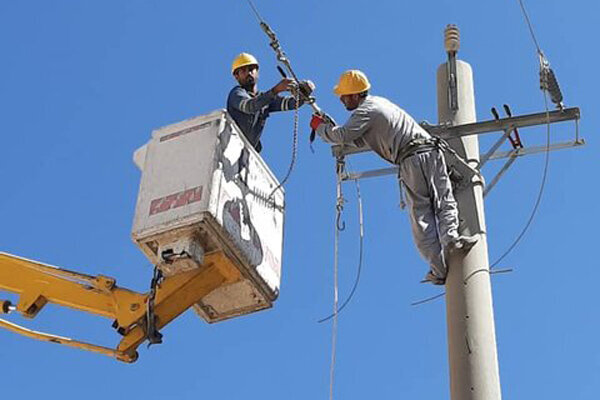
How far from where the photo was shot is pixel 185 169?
7.18 m

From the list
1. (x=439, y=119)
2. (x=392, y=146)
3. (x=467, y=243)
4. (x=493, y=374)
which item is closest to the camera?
(x=493, y=374)

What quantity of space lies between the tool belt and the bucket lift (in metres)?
0.99

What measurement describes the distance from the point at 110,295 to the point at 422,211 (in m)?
2.06

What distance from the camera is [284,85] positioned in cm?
768

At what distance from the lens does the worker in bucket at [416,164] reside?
7.12 meters

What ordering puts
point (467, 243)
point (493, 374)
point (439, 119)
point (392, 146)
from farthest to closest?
point (439, 119)
point (392, 146)
point (467, 243)
point (493, 374)

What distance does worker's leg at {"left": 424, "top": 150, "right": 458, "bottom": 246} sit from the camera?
7.09 metres

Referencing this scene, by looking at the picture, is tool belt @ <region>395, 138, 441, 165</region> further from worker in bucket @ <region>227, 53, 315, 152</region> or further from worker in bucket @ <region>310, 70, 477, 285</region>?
worker in bucket @ <region>227, 53, 315, 152</region>

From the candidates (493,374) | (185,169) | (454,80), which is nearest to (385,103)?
(454,80)

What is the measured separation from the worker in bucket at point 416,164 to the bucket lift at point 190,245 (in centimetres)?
69

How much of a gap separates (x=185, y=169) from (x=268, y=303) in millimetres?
1087

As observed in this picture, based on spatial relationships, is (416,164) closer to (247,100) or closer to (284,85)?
(284,85)

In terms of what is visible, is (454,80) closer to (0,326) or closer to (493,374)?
(493,374)

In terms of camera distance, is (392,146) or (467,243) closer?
(467,243)
